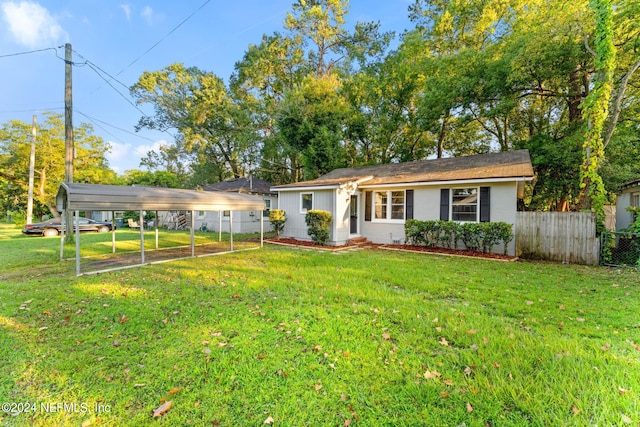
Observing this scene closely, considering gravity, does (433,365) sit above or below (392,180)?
below

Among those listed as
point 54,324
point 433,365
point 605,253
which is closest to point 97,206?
point 54,324

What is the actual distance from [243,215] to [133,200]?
396 inches

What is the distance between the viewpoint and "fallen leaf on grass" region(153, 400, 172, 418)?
2212 mm

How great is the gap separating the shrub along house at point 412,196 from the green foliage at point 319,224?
0.94 feet

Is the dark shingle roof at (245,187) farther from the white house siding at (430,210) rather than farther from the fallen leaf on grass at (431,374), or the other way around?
the fallen leaf on grass at (431,374)

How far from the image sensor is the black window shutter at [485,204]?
9.52m

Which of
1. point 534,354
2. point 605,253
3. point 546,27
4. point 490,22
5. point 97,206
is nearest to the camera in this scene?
point 534,354

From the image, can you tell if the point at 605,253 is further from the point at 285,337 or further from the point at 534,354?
the point at 285,337

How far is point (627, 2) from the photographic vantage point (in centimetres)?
869

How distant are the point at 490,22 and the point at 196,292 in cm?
1996

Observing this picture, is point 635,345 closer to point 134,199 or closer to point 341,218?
point 341,218

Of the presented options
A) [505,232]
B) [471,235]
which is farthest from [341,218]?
[505,232]

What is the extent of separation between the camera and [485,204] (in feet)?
31.5

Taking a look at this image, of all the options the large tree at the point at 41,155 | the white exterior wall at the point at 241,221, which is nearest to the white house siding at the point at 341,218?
Result: the white exterior wall at the point at 241,221
